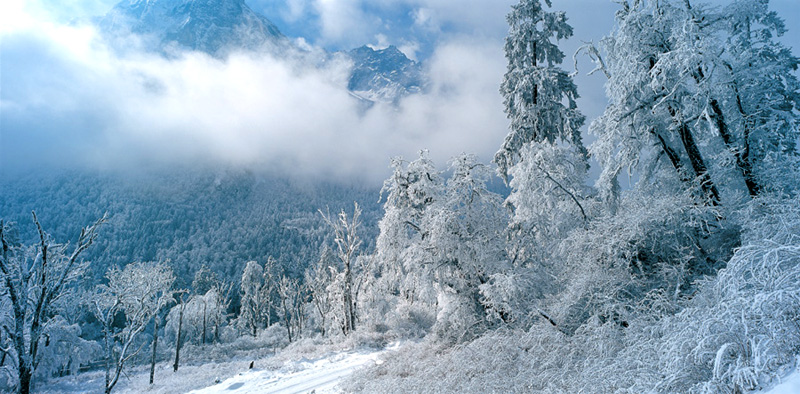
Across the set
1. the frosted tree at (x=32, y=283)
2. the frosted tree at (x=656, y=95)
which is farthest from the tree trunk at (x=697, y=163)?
the frosted tree at (x=32, y=283)

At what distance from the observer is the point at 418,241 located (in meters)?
12.2

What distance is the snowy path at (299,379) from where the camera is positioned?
952 cm

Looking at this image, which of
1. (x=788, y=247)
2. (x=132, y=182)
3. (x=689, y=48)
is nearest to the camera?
(x=788, y=247)

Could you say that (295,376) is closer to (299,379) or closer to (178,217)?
(299,379)

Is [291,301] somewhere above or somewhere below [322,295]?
below

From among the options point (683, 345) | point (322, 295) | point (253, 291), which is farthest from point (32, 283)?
point (253, 291)

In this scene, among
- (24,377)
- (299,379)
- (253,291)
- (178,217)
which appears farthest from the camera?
(178,217)

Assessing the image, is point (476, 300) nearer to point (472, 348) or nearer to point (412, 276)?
point (412, 276)

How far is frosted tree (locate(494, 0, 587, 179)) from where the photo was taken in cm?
1267

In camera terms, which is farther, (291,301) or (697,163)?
(291,301)

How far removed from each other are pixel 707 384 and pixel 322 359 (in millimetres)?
12393

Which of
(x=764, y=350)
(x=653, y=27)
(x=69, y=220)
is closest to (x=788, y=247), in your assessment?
(x=764, y=350)

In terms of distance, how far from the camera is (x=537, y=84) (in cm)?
1280

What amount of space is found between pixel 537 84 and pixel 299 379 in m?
13.4
